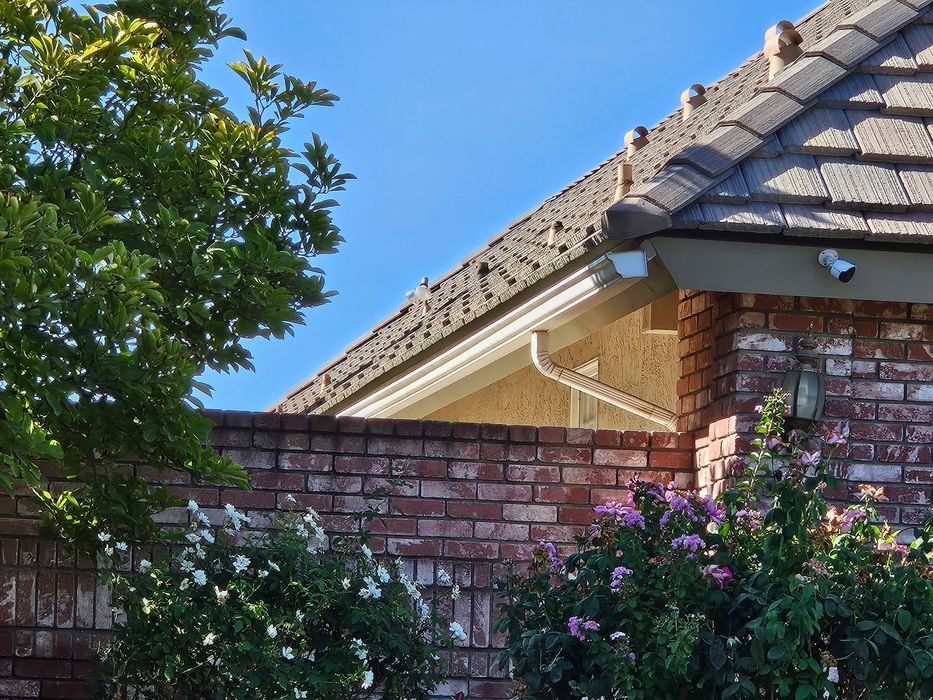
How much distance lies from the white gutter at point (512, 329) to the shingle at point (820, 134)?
0.93 m

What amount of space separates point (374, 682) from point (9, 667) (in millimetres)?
1740

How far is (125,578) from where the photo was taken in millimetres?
5191

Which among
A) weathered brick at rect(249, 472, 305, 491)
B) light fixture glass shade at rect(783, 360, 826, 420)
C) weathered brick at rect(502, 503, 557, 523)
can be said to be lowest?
weathered brick at rect(502, 503, 557, 523)

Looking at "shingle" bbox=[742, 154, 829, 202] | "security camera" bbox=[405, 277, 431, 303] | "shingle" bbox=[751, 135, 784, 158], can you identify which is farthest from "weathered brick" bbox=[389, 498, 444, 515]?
"security camera" bbox=[405, 277, 431, 303]

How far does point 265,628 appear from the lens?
4.90 metres

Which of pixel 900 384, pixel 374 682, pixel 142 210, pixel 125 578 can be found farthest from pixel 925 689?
pixel 142 210

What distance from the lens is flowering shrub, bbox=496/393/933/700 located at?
4184 mm

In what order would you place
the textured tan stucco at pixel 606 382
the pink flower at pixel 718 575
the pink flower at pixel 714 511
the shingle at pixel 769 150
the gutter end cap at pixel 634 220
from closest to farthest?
the pink flower at pixel 718 575 < the pink flower at pixel 714 511 < the gutter end cap at pixel 634 220 < the shingle at pixel 769 150 < the textured tan stucco at pixel 606 382

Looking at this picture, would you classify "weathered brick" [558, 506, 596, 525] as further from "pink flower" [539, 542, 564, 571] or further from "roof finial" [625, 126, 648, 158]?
"roof finial" [625, 126, 648, 158]

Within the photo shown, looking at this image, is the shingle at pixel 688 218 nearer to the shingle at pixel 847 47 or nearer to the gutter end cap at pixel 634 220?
the gutter end cap at pixel 634 220

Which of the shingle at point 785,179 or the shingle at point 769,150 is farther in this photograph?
the shingle at point 769,150

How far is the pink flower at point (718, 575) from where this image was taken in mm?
4398

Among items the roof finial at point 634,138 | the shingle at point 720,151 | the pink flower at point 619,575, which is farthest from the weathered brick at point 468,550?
the roof finial at point 634,138

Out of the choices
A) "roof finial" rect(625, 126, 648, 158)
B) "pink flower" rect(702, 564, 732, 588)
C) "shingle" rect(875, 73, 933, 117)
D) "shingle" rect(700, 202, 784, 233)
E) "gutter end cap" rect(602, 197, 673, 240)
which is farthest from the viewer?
"roof finial" rect(625, 126, 648, 158)
